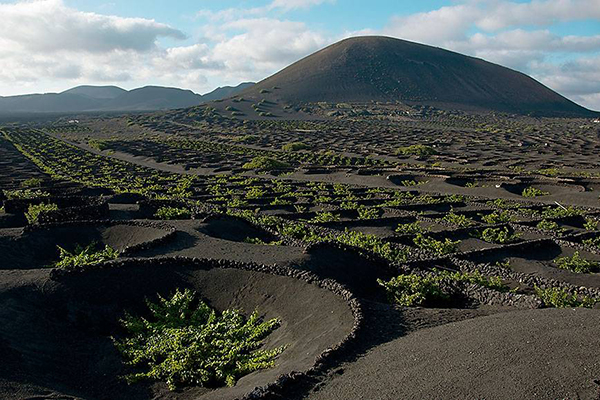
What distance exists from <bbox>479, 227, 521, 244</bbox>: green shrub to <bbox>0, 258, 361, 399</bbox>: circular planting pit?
1023 cm

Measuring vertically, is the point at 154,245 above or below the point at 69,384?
Answer: above

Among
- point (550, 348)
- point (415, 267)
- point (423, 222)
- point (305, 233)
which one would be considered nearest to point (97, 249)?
point (305, 233)

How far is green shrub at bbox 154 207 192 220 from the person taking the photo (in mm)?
25022

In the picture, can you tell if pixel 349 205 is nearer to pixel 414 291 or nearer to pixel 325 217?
pixel 325 217

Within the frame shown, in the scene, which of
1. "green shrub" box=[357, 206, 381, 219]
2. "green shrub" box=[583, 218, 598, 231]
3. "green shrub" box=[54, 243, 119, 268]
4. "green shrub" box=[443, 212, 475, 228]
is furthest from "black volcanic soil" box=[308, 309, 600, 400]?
"green shrub" box=[357, 206, 381, 219]

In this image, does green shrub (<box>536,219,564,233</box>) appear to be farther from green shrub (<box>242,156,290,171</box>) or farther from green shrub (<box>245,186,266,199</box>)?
green shrub (<box>242,156,290,171</box>)

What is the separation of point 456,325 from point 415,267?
593 cm

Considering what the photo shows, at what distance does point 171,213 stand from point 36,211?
646 centimetres

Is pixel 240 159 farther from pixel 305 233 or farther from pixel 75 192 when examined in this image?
pixel 305 233

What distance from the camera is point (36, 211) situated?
24484 mm

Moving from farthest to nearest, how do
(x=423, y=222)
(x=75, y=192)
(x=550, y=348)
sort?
1. (x=75, y=192)
2. (x=423, y=222)
3. (x=550, y=348)

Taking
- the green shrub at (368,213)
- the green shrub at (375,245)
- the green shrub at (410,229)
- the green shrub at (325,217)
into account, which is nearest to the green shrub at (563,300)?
the green shrub at (375,245)

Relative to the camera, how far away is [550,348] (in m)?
8.73

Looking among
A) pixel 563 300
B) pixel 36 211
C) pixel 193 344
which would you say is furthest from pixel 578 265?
pixel 36 211
